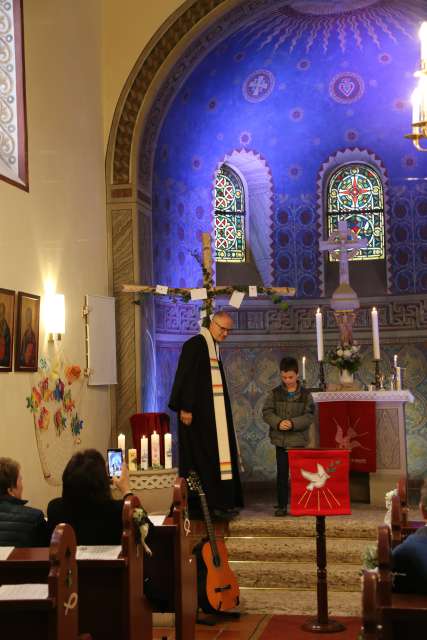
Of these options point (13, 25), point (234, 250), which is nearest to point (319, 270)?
point (234, 250)

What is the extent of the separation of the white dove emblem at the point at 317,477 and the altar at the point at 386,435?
3045 millimetres

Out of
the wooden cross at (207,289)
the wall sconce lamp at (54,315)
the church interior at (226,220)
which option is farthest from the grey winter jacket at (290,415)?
the wall sconce lamp at (54,315)

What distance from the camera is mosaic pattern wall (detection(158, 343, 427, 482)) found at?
1295 centimetres

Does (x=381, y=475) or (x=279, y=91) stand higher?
(x=279, y=91)

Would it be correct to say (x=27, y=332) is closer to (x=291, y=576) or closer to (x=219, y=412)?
(x=219, y=412)

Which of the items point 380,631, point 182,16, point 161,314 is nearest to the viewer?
point 380,631

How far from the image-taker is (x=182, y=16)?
10.9 metres

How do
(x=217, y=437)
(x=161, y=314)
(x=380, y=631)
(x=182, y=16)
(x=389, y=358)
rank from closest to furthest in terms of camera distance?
1. (x=380, y=631)
2. (x=217, y=437)
3. (x=182, y=16)
4. (x=161, y=314)
5. (x=389, y=358)

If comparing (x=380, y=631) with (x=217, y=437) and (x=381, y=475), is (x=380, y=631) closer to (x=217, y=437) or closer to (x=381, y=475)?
(x=217, y=437)

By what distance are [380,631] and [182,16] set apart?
856 centimetres

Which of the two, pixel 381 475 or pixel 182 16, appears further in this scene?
pixel 182 16

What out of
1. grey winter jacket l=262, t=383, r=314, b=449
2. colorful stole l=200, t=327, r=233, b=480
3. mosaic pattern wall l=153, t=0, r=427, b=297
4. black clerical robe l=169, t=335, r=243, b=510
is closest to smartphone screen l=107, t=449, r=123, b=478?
black clerical robe l=169, t=335, r=243, b=510

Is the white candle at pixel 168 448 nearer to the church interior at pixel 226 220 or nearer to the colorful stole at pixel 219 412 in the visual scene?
the church interior at pixel 226 220

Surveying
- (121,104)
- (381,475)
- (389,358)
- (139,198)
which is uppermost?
(121,104)
